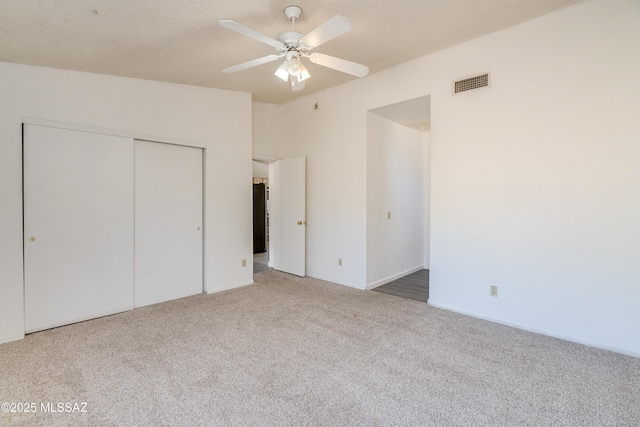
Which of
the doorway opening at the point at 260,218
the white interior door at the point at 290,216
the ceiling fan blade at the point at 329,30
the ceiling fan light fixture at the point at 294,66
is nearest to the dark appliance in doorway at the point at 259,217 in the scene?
the doorway opening at the point at 260,218

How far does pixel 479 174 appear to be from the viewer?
11.0 feet

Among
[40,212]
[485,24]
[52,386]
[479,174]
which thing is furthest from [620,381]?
[40,212]

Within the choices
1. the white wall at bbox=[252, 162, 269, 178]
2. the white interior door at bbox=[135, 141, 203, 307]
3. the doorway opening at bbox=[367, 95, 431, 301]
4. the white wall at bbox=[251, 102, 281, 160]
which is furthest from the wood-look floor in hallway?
the white wall at bbox=[252, 162, 269, 178]

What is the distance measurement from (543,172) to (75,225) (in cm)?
480

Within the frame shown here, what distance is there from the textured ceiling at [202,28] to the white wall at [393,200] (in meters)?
1.38

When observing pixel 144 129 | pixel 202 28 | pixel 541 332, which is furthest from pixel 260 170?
pixel 541 332

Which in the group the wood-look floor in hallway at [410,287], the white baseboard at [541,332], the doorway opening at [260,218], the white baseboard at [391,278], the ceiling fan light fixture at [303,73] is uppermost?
the ceiling fan light fixture at [303,73]

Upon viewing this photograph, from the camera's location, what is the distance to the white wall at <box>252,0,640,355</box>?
2576 mm

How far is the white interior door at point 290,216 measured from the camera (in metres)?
5.15

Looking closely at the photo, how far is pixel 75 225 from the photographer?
3.28 m

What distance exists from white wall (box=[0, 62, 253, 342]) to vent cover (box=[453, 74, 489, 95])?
291cm

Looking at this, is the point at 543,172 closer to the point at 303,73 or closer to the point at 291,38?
the point at 303,73

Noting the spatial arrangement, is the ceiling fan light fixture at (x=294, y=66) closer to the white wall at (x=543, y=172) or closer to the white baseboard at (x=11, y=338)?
the white wall at (x=543, y=172)

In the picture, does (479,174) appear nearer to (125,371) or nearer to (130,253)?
(125,371)
